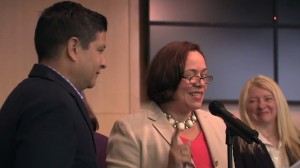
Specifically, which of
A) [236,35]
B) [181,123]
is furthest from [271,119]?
[236,35]

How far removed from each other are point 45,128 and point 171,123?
1.02 meters

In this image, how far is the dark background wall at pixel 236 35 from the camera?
389cm

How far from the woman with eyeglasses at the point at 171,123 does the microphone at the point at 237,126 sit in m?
0.32

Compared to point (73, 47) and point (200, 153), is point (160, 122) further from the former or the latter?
point (73, 47)

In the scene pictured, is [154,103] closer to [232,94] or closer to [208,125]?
[208,125]

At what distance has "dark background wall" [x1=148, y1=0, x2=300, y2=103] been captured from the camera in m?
3.89

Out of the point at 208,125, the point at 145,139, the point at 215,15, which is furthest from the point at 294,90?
the point at 145,139

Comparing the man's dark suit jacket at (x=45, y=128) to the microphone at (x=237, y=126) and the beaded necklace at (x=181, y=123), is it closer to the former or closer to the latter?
the microphone at (x=237, y=126)

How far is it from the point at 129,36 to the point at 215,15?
0.79 metres

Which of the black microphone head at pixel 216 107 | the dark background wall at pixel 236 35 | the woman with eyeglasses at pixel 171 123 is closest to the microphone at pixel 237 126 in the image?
the black microphone head at pixel 216 107

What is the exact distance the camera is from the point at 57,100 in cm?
115

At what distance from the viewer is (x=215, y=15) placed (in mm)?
3998

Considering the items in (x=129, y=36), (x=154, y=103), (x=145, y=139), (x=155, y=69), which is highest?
(x=129, y=36)

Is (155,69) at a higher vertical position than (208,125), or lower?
higher
